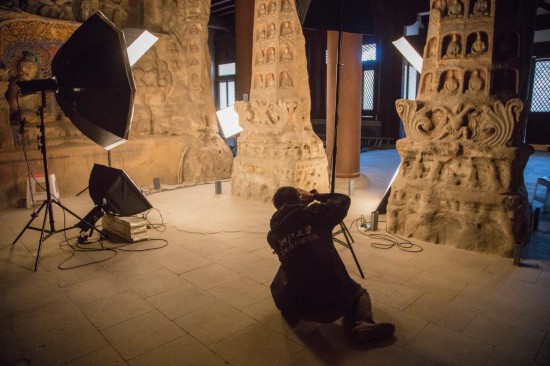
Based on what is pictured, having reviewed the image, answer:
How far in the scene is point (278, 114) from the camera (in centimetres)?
664

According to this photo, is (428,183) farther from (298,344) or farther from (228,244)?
(298,344)

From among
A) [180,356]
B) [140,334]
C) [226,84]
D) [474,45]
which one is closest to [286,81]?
[474,45]

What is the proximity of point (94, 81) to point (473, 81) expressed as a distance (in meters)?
4.13

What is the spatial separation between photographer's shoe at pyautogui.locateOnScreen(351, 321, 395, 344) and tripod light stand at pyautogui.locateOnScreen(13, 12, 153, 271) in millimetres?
2888

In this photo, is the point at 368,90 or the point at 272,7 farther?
the point at 368,90

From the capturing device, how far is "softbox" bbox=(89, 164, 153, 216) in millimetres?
4664

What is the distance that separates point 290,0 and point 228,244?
4094mm

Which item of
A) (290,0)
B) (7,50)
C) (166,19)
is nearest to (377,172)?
(290,0)

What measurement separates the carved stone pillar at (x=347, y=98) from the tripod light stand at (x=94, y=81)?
4.91m

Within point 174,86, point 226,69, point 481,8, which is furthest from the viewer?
point 226,69

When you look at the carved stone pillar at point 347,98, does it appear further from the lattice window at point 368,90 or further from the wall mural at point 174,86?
the lattice window at point 368,90

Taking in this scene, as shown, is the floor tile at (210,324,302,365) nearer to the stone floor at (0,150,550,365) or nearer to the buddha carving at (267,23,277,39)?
the stone floor at (0,150,550,365)

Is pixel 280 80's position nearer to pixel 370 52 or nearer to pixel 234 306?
pixel 234 306

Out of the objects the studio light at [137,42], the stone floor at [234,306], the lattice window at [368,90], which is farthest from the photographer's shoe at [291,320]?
the lattice window at [368,90]
